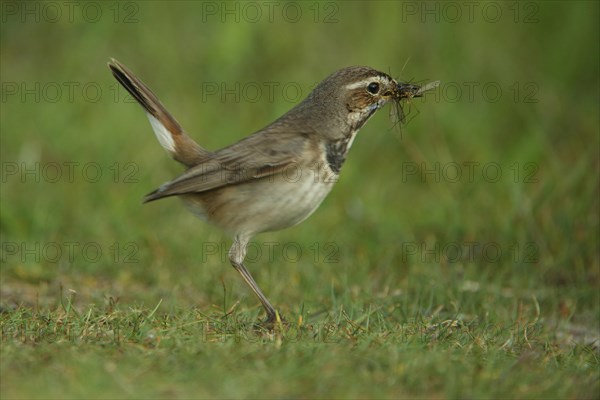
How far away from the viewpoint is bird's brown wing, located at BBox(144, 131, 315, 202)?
20.8ft

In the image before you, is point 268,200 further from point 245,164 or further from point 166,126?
point 166,126

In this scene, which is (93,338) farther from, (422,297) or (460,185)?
(460,185)

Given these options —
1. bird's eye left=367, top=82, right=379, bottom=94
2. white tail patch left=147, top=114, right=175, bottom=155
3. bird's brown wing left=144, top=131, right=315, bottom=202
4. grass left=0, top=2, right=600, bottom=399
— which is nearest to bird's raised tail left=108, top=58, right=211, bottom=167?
white tail patch left=147, top=114, right=175, bottom=155

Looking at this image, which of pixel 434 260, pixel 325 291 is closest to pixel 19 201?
pixel 325 291

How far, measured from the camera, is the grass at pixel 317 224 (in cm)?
478

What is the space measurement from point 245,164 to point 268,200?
0.31 m

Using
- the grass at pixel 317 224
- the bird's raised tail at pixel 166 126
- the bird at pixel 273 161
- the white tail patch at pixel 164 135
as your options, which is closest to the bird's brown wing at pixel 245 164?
the bird at pixel 273 161

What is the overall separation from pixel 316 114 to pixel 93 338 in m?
2.34

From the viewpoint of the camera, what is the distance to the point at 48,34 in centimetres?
1160

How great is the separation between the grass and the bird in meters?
0.61

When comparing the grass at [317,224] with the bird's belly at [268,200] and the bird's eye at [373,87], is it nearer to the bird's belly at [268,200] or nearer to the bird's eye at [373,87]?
the bird's belly at [268,200]

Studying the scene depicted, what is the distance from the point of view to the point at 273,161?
634 centimetres

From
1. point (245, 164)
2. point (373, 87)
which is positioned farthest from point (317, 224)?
point (245, 164)

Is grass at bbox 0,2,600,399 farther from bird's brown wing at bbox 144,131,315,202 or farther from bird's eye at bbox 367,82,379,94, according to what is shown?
bird's eye at bbox 367,82,379,94
